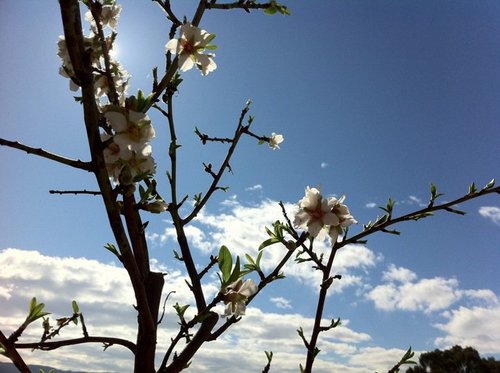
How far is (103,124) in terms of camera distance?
1.34 m

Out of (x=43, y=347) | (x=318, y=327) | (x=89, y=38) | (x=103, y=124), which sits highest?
(x=89, y=38)

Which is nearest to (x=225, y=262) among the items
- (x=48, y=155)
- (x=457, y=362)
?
(x=48, y=155)

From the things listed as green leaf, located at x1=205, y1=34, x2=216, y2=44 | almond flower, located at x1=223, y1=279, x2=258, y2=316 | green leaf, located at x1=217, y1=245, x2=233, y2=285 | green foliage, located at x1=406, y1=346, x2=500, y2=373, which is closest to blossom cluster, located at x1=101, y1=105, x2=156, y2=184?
green leaf, located at x1=217, y1=245, x2=233, y2=285

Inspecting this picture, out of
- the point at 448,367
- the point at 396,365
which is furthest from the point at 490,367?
the point at 396,365

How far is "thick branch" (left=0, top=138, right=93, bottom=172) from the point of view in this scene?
105cm

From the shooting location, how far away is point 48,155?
1.08 m

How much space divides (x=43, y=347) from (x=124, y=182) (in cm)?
59

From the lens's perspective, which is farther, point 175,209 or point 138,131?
point 175,209

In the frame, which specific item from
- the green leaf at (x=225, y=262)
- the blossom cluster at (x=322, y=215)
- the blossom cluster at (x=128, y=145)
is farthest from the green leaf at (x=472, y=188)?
the blossom cluster at (x=128, y=145)

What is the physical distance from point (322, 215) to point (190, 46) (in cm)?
89

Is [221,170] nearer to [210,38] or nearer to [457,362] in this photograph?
[210,38]

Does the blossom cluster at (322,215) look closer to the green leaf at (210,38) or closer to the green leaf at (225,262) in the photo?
the green leaf at (225,262)

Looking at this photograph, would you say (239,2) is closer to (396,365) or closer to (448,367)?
(396,365)

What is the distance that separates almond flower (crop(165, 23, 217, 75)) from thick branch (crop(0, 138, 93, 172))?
2.18 ft
